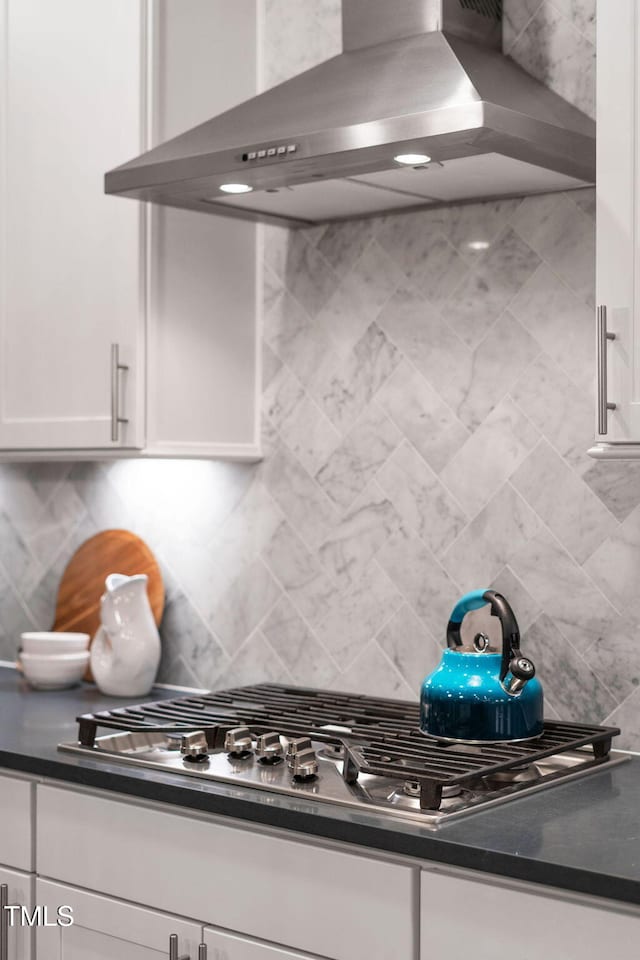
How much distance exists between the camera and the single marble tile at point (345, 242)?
2.60 m

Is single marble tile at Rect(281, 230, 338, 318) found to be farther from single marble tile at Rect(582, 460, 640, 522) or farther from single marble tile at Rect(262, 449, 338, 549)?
single marble tile at Rect(582, 460, 640, 522)

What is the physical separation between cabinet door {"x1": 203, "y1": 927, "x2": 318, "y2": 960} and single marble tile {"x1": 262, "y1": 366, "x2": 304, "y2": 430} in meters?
1.16

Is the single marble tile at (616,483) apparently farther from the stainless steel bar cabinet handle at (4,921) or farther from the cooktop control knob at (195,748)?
the stainless steel bar cabinet handle at (4,921)

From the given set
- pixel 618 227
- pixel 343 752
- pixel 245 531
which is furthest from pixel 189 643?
pixel 618 227

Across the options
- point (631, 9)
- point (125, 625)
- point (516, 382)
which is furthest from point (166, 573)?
point (631, 9)

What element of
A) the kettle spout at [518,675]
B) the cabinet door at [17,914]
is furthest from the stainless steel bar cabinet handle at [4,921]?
the kettle spout at [518,675]

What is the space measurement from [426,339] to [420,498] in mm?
312

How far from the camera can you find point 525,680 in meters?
1.99

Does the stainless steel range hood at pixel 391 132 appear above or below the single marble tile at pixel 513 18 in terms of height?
below

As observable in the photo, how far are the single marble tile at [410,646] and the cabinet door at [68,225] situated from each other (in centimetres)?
63

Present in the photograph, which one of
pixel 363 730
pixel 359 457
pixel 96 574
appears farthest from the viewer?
pixel 96 574

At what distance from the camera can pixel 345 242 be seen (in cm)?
263

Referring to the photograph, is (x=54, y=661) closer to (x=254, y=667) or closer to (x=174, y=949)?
(x=254, y=667)

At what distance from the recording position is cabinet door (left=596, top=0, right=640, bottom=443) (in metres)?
1.86
